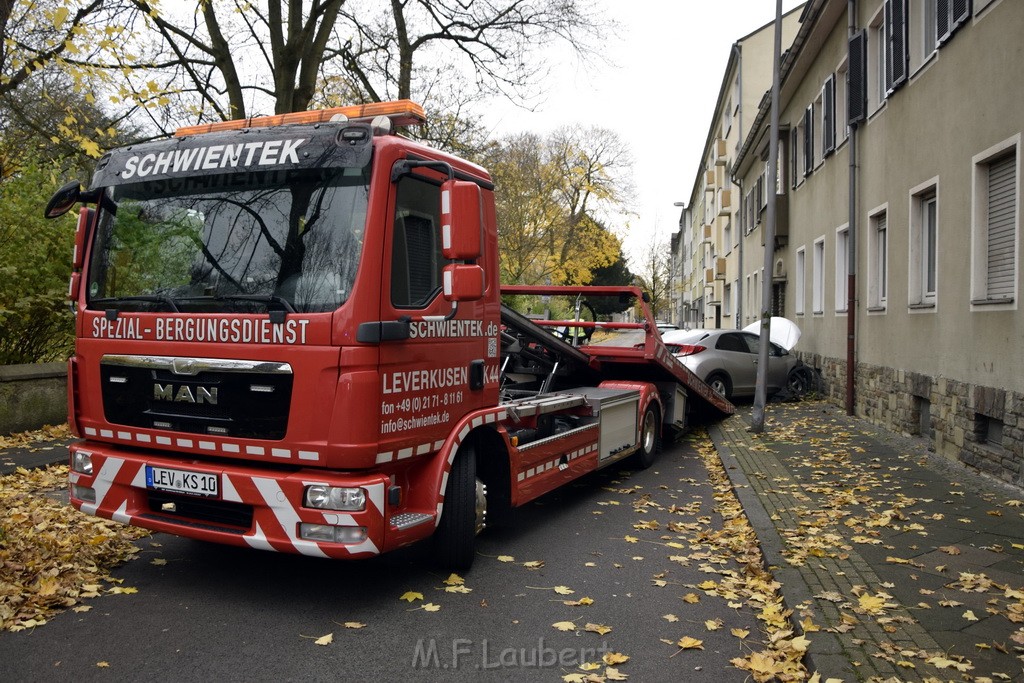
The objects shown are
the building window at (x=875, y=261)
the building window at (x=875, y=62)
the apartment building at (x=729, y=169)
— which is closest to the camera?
the building window at (x=875, y=62)

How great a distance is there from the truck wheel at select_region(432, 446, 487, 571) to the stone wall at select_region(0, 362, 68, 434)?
6645 mm

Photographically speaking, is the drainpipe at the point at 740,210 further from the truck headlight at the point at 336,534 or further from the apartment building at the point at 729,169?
the truck headlight at the point at 336,534

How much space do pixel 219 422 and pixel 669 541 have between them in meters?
3.46

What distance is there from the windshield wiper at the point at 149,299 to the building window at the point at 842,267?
524 inches

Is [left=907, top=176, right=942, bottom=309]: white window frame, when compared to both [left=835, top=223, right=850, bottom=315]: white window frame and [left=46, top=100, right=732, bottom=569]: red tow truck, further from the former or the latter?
[left=46, top=100, right=732, bottom=569]: red tow truck

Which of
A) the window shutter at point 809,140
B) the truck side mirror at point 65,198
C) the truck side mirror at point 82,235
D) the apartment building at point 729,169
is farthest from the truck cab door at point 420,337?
the apartment building at point 729,169

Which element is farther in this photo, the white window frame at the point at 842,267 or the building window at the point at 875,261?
the white window frame at the point at 842,267

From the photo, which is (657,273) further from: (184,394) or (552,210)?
(184,394)

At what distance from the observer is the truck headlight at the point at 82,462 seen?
5285 mm

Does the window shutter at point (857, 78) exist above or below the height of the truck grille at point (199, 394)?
above

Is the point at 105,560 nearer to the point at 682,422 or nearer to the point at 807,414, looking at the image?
the point at 682,422

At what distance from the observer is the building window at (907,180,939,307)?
1134cm

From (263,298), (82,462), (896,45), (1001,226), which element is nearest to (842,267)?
(896,45)

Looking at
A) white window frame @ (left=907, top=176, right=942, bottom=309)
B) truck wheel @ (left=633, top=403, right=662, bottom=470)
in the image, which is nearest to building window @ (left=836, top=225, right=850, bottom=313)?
white window frame @ (left=907, top=176, right=942, bottom=309)
